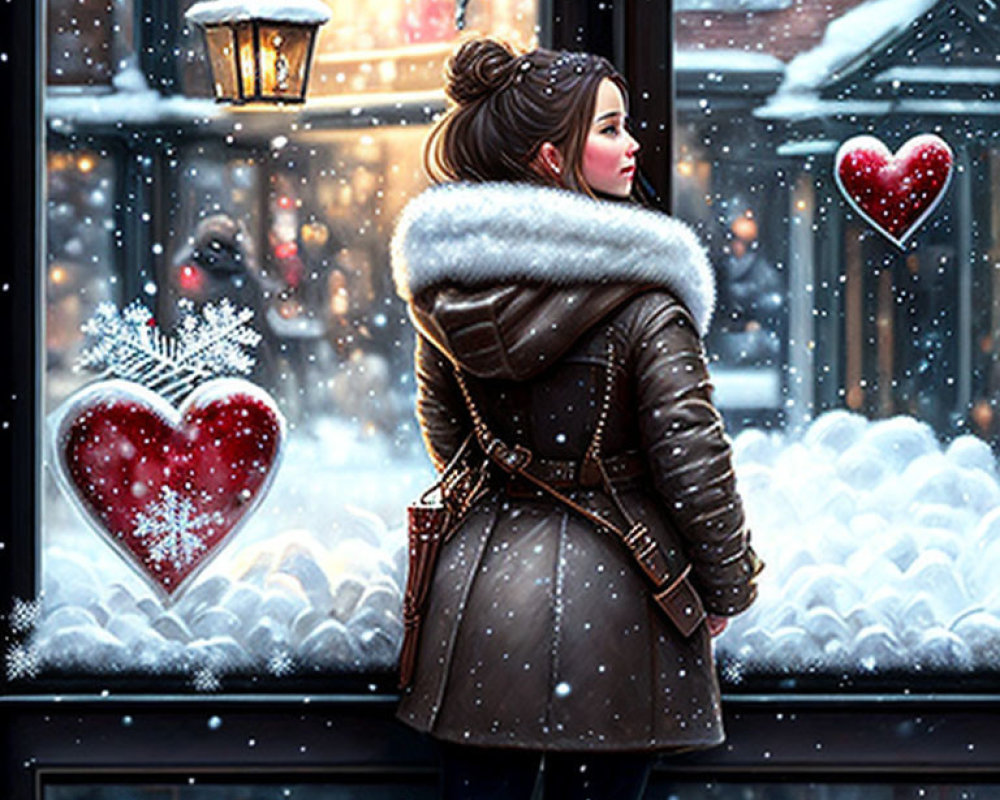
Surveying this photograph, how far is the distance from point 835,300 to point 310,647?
5.54 ft

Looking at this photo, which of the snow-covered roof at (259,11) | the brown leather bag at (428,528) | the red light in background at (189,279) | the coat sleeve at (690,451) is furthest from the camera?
the red light in background at (189,279)

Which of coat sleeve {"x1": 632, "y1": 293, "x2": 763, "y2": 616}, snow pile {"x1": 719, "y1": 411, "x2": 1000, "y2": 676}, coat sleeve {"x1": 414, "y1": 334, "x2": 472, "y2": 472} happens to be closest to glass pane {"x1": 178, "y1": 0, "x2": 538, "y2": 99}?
coat sleeve {"x1": 414, "y1": 334, "x2": 472, "y2": 472}

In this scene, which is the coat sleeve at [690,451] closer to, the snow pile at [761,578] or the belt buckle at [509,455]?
the belt buckle at [509,455]

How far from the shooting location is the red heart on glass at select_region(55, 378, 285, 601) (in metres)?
4.92

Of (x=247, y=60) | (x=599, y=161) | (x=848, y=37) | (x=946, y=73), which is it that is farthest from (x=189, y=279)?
(x=946, y=73)

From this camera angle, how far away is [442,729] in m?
A: 4.25

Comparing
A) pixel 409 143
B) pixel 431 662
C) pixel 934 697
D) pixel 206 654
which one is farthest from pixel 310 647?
pixel 934 697

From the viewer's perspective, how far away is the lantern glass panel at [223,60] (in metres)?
4.87

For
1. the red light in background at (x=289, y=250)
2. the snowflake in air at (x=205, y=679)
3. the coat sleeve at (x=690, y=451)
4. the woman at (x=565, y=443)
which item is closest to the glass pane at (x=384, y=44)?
the red light in background at (x=289, y=250)

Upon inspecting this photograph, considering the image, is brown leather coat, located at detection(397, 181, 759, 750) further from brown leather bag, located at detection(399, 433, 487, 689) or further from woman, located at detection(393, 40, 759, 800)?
brown leather bag, located at detection(399, 433, 487, 689)

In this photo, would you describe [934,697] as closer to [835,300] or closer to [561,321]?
[835,300]

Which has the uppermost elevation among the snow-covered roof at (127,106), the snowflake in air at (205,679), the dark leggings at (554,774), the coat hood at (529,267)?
the snow-covered roof at (127,106)

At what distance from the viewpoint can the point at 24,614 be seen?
493cm

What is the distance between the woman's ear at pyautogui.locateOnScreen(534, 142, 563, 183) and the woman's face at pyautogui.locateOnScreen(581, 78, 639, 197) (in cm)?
6
